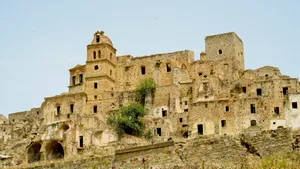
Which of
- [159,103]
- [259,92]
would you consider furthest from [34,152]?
[259,92]

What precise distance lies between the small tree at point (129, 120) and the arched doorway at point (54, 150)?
4.98 metres

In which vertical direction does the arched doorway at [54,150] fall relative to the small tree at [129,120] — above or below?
below

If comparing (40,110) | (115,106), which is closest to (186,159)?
(115,106)

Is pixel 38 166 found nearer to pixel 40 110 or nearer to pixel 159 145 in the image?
pixel 159 145

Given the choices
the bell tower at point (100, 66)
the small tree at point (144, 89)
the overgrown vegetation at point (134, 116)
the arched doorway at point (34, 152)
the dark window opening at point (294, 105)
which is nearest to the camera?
the dark window opening at point (294, 105)

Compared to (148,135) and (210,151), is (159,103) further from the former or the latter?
(210,151)

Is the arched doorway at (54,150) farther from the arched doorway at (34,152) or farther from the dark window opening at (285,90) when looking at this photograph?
the dark window opening at (285,90)

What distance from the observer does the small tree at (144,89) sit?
56.2m

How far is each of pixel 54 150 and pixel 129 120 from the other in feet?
22.4

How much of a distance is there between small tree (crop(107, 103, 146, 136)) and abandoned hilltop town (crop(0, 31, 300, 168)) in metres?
0.59

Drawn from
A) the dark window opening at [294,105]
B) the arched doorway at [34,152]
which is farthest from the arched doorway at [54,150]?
the dark window opening at [294,105]

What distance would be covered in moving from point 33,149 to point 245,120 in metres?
17.6

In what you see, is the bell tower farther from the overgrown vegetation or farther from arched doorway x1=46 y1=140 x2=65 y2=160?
arched doorway x1=46 y1=140 x2=65 y2=160

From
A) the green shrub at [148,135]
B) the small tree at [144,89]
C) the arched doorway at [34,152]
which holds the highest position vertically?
the small tree at [144,89]
